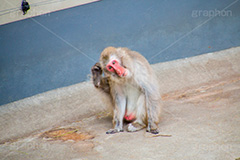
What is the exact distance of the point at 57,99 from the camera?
5.40m

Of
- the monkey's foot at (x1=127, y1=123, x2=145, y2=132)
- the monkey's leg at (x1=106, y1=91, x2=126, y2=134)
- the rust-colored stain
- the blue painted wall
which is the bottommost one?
the rust-colored stain

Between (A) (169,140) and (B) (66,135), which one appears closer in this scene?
(A) (169,140)

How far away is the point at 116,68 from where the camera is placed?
3977mm

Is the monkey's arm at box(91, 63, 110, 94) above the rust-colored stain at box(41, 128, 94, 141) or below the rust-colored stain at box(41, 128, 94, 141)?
above

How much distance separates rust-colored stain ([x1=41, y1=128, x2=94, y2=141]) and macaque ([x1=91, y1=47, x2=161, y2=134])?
389mm

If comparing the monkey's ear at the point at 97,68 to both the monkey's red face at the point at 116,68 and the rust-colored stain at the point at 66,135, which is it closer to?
the monkey's red face at the point at 116,68

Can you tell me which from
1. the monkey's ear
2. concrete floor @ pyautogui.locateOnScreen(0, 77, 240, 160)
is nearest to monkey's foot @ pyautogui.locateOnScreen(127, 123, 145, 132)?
concrete floor @ pyautogui.locateOnScreen(0, 77, 240, 160)

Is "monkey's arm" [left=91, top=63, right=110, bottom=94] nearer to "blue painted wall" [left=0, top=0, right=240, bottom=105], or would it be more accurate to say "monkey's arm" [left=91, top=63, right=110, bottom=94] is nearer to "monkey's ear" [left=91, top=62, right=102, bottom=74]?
"monkey's ear" [left=91, top=62, right=102, bottom=74]

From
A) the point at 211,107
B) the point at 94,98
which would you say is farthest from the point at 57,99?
the point at 211,107

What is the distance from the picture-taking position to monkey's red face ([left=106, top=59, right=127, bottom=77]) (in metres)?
3.98

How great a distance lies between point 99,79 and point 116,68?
21.4 inches

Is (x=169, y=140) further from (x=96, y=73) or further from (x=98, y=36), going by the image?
(x=98, y=36)

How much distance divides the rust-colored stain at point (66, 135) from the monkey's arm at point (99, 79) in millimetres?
757

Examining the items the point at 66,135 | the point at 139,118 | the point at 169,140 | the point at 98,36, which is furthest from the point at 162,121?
the point at 98,36
